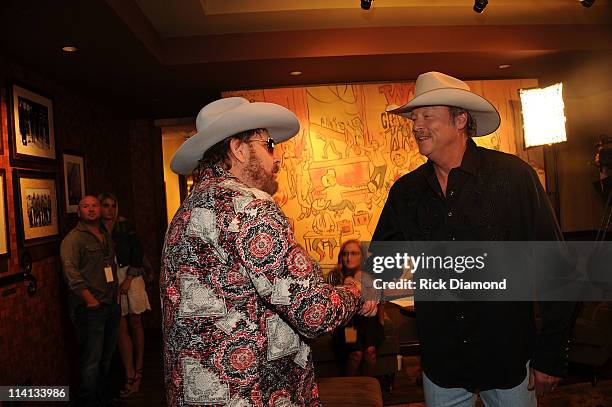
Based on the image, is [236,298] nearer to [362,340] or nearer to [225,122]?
[225,122]

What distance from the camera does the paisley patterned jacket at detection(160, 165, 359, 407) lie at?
3.84 ft

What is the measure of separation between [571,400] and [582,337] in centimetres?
52

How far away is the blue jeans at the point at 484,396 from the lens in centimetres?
147

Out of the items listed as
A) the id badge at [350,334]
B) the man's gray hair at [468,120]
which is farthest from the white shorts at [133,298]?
the man's gray hair at [468,120]

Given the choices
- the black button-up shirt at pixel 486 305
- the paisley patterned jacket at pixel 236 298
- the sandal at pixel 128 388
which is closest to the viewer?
the paisley patterned jacket at pixel 236 298

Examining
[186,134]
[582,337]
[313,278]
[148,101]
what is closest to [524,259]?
[313,278]

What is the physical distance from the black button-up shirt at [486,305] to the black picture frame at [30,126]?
108 inches

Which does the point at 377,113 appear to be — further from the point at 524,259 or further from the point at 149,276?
the point at 524,259

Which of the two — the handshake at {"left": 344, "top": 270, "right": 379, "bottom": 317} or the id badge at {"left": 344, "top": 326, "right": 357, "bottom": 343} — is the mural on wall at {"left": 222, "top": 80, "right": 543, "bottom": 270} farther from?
the handshake at {"left": 344, "top": 270, "right": 379, "bottom": 317}

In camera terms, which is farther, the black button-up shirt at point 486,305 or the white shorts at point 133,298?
the white shorts at point 133,298

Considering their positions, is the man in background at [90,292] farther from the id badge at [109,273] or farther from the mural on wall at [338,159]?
the mural on wall at [338,159]

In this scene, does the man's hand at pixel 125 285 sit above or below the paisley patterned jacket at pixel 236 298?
below

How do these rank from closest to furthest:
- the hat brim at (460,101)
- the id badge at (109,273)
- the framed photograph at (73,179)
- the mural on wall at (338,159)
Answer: the hat brim at (460,101)
the id badge at (109,273)
the framed photograph at (73,179)
the mural on wall at (338,159)

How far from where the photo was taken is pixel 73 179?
409 centimetres
